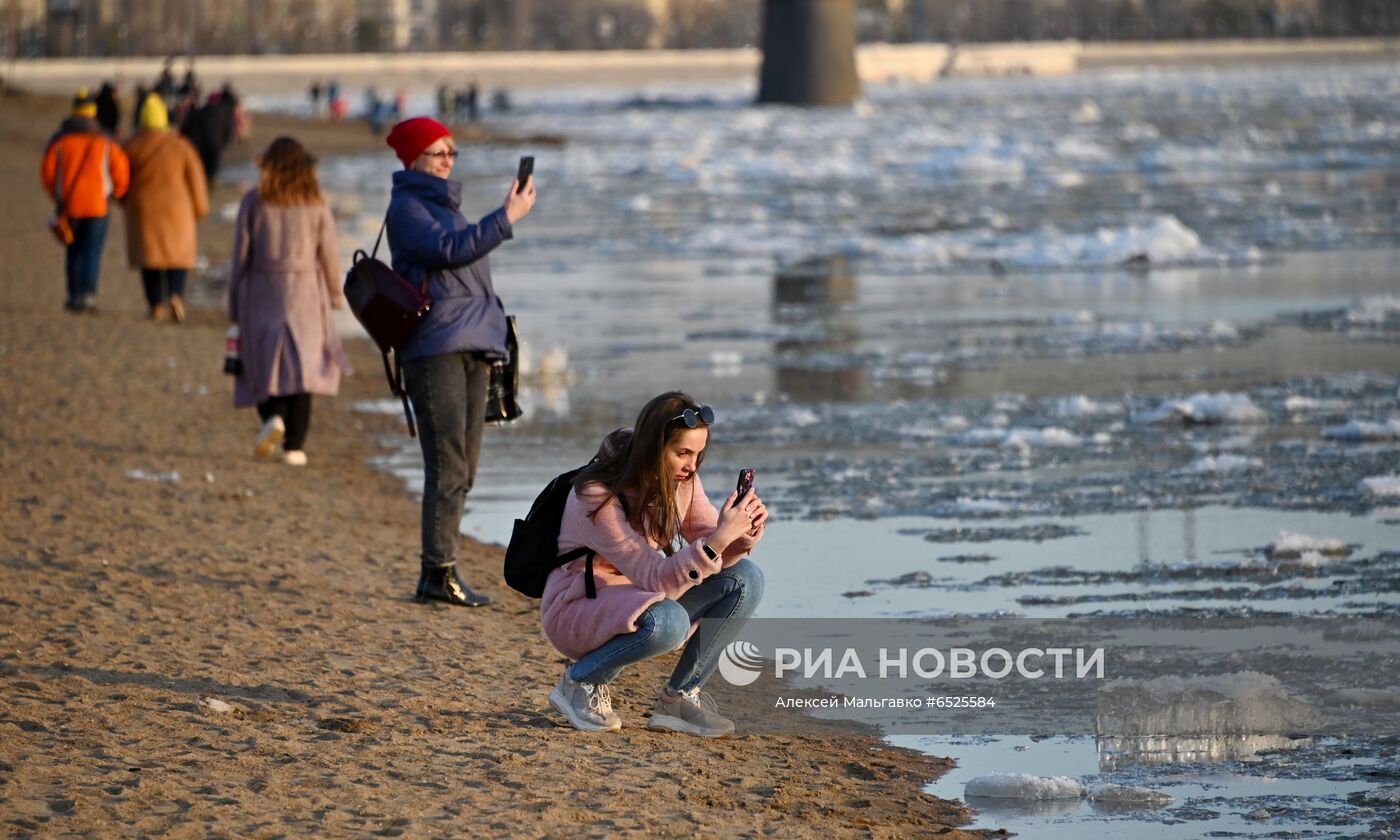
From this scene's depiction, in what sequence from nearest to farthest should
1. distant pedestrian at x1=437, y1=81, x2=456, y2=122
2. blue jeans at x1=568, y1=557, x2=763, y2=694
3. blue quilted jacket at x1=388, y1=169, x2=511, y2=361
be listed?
blue jeans at x1=568, y1=557, x2=763, y2=694
blue quilted jacket at x1=388, y1=169, x2=511, y2=361
distant pedestrian at x1=437, y1=81, x2=456, y2=122

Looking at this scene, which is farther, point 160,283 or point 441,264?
point 160,283

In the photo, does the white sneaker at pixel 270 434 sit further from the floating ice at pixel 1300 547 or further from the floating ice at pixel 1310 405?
the floating ice at pixel 1310 405

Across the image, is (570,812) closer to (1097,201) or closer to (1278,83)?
(1097,201)

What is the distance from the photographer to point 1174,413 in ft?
37.2

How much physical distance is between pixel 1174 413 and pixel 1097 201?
1848 centimetres

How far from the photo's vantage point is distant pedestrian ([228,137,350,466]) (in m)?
9.83

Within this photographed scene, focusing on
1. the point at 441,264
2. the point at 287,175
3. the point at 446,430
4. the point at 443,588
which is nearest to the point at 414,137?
the point at 441,264

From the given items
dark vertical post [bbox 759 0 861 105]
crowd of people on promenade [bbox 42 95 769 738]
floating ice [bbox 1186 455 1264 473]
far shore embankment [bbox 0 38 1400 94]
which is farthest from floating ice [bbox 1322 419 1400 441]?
dark vertical post [bbox 759 0 861 105]

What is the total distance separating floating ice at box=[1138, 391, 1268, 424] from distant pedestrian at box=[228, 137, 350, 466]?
4159mm

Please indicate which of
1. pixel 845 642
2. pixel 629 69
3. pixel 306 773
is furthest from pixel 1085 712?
pixel 629 69

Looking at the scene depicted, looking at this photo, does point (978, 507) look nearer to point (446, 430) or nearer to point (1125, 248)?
point (446, 430)

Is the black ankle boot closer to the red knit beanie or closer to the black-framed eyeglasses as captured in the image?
the red knit beanie

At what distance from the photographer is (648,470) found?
5562mm

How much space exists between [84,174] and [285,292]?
623cm
